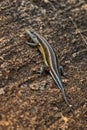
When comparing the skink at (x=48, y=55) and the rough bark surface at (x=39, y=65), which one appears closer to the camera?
the rough bark surface at (x=39, y=65)

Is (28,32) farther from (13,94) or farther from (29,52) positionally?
(13,94)

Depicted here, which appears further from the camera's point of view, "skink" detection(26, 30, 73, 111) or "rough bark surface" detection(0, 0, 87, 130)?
"skink" detection(26, 30, 73, 111)

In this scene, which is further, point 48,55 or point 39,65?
point 48,55

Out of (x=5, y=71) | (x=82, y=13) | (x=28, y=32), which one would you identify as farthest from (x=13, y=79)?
(x=82, y=13)
